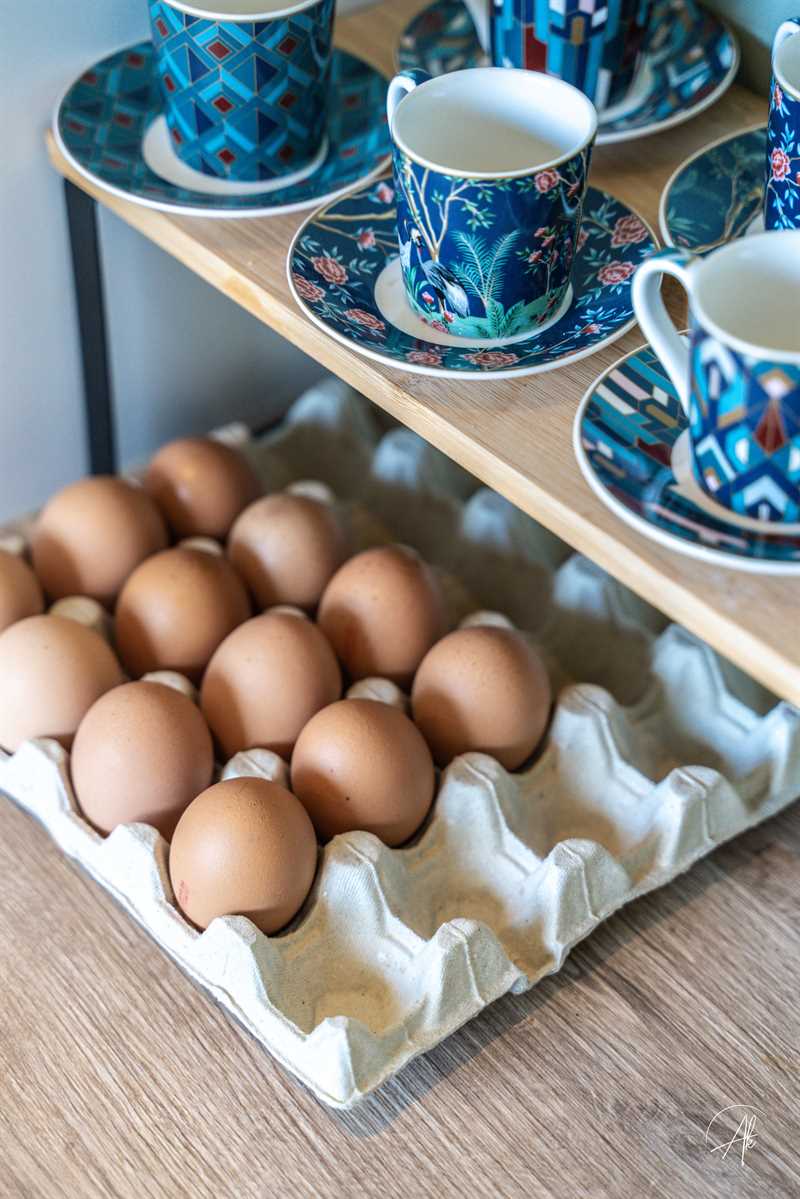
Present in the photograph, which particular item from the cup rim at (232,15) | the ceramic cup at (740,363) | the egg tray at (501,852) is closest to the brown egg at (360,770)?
the egg tray at (501,852)

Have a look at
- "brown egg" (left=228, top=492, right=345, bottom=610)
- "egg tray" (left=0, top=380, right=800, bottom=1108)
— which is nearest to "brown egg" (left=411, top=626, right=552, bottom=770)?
"egg tray" (left=0, top=380, right=800, bottom=1108)

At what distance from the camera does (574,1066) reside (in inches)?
28.7

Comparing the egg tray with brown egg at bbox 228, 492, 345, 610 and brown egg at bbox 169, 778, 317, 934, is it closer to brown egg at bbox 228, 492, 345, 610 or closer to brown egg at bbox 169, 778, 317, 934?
brown egg at bbox 169, 778, 317, 934

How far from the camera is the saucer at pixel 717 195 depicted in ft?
2.47

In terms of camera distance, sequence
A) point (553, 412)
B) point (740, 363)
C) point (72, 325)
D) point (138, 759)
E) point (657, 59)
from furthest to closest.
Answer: point (72, 325) → point (657, 59) → point (138, 759) → point (553, 412) → point (740, 363)

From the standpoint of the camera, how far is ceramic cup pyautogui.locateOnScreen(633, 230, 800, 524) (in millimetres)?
554

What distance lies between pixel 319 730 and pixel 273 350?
448 millimetres

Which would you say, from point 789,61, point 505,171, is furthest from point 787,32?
point 505,171

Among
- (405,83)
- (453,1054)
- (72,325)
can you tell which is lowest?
(453,1054)

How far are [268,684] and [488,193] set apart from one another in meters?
0.31

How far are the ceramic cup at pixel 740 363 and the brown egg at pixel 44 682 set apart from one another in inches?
15.2

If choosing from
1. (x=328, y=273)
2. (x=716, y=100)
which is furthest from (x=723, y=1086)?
(x=716, y=100)

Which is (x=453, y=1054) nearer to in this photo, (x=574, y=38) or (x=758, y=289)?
(x=758, y=289)

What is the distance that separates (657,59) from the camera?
0.87 m
